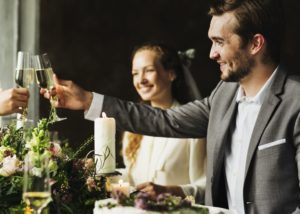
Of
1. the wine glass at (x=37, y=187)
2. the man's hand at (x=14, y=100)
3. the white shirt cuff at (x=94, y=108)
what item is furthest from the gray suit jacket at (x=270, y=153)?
the wine glass at (x=37, y=187)

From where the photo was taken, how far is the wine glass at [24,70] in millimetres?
2377

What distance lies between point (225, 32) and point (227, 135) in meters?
0.46

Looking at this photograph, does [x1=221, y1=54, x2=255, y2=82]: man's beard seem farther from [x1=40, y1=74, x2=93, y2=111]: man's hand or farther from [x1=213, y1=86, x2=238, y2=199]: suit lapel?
[x1=40, y1=74, x2=93, y2=111]: man's hand

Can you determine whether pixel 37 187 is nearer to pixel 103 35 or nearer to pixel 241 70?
pixel 241 70

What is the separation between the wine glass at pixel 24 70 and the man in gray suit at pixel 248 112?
30cm

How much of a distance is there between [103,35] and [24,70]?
2.64 meters

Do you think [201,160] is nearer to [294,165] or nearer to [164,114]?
[164,114]

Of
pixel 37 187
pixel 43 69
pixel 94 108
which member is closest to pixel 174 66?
pixel 94 108

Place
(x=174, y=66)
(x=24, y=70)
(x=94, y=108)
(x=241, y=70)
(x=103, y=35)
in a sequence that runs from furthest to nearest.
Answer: (x=103, y=35)
(x=174, y=66)
(x=94, y=108)
(x=241, y=70)
(x=24, y=70)

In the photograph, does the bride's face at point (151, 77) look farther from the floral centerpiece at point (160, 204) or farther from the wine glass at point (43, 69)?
the floral centerpiece at point (160, 204)

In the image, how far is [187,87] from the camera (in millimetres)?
4219

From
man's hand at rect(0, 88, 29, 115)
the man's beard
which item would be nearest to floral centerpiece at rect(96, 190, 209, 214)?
man's hand at rect(0, 88, 29, 115)

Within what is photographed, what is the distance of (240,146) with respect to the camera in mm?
2738

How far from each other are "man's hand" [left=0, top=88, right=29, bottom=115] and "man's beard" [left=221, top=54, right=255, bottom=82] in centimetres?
88
